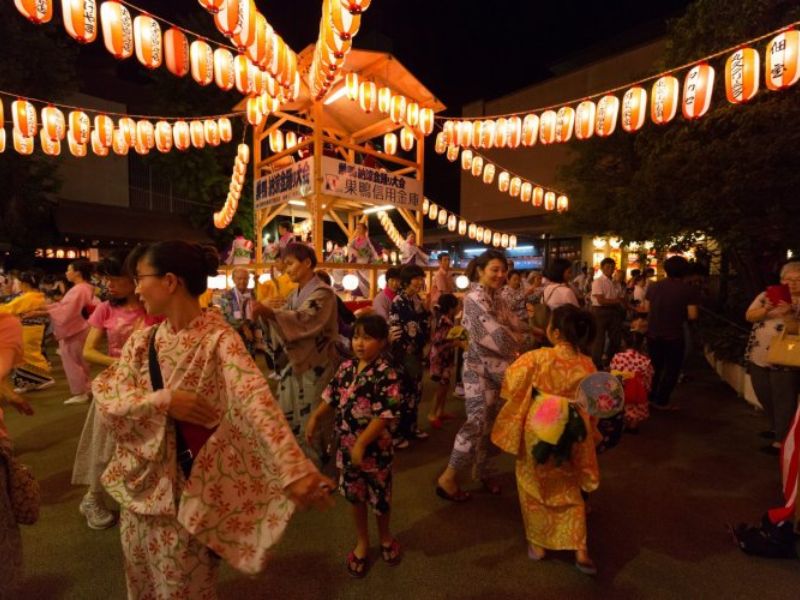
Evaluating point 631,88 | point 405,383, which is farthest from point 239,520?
point 631,88

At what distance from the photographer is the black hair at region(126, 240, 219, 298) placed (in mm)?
1587

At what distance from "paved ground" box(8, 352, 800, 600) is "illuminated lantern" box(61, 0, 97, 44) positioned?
5385 millimetres

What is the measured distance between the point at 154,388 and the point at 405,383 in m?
1.44

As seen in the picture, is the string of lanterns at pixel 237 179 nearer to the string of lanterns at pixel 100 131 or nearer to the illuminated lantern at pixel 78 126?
the string of lanterns at pixel 100 131

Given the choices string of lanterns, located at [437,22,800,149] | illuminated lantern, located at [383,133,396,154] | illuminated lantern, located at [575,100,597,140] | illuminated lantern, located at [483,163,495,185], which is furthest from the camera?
illuminated lantern, located at [483,163,495,185]

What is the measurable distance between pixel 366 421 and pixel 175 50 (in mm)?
7254

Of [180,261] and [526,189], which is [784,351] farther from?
[526,189]

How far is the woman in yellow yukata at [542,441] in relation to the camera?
2650 millimetres

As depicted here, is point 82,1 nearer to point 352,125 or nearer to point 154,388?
point 352,125

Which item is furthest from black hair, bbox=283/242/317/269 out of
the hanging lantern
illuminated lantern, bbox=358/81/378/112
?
the hanging lantern

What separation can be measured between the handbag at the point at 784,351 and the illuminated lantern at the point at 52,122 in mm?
12287

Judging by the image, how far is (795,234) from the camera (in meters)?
6.90

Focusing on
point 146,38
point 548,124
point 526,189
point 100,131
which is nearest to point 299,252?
point 146,38

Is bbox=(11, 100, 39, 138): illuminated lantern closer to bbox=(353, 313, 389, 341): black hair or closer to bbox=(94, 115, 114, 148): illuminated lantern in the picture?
bbox=(94, 115, 114, 148): illuminated lantern
